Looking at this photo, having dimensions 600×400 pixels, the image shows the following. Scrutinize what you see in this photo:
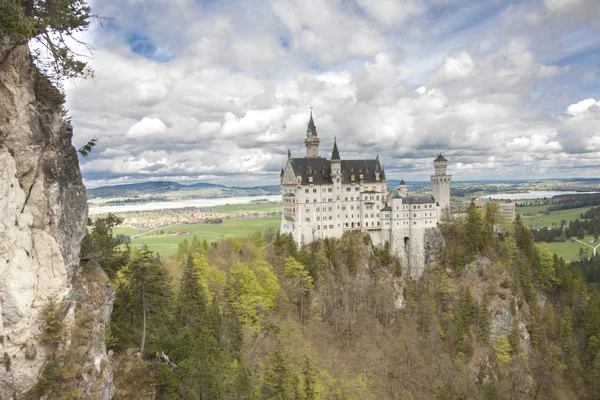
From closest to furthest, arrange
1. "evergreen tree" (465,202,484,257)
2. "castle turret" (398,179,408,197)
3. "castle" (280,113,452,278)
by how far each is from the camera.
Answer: "castle" (280,113,452,278) < "evergreen tree" (465,202,484,257) < "castle turret" (398,179,408,197)

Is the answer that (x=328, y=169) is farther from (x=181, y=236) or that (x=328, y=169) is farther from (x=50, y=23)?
(x=181, y=236)

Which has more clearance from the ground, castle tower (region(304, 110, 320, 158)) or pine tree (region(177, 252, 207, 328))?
castle tower (region(304, 110, 320, 158))

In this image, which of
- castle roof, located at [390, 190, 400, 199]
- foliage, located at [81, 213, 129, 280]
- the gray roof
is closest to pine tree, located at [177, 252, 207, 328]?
foliage, located at [81, 213, 129, 280]

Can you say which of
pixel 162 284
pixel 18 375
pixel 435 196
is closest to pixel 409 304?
pixel 435 196

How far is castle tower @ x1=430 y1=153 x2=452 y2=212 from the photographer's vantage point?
3716 inches

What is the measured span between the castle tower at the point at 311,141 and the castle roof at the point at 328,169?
4.06 metres

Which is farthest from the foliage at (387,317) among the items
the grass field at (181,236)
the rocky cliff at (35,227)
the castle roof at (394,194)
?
the grass field at (181,236)

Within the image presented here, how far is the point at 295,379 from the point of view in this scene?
1695 inches

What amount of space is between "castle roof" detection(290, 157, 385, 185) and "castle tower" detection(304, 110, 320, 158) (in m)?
4.06

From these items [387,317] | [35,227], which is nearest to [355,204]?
[387,317]

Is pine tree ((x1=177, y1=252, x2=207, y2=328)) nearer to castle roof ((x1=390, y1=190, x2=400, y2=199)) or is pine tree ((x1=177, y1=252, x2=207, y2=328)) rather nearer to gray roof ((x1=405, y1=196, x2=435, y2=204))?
castle roof ((x1=390, y1=190, x2=400, y2=199))

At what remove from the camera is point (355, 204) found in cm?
8869

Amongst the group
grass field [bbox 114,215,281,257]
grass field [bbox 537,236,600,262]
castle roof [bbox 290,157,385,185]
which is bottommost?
grass field [bbox 537,236,600,262]

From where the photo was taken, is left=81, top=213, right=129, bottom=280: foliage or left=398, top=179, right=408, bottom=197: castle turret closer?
left=81, top=213, right=129, bottom=280: foliage
